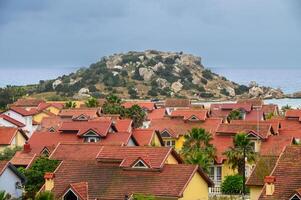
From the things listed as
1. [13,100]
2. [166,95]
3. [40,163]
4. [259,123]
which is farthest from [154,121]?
[166,95]

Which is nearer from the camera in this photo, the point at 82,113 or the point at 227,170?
the point at 227,170

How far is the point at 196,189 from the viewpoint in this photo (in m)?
37.0

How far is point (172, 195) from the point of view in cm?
3438

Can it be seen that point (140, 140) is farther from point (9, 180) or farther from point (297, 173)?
point (297, 173)

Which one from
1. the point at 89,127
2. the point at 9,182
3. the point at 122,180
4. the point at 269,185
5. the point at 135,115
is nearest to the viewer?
the point at 269,185

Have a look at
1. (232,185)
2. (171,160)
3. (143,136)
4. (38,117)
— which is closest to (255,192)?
(171,160)

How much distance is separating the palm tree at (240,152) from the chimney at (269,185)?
18318 mm

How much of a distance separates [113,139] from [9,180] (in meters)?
14.3

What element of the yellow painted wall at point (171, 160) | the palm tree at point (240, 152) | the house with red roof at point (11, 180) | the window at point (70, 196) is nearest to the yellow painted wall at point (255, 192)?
the yellow painted wall at point (171, 160)

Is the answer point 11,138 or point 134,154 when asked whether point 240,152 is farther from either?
point 11,138

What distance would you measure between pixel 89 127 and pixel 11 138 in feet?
33.1

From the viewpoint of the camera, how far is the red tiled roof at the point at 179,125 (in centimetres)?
6638

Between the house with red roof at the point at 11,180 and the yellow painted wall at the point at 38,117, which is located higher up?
the yellow painted wall at the point at 38,117

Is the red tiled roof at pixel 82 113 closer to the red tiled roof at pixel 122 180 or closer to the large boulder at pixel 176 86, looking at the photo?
the red tiled roof at pixel 122 180
